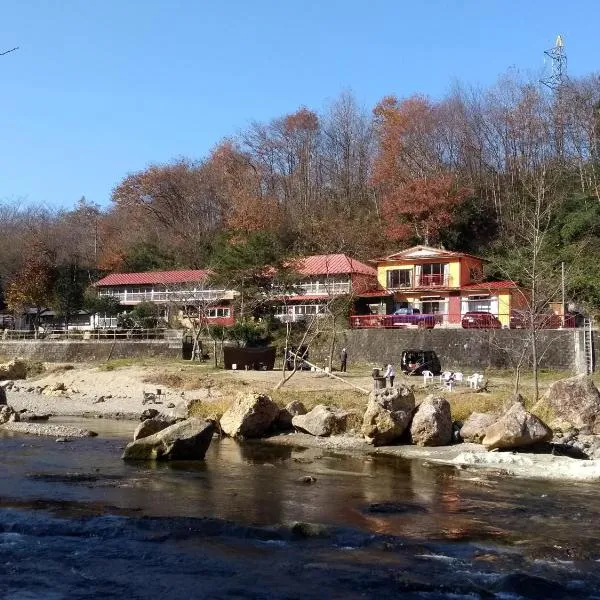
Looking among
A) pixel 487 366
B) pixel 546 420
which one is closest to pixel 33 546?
pixel 546 420

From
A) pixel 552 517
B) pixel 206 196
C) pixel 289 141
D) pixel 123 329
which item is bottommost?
pixel 552 517

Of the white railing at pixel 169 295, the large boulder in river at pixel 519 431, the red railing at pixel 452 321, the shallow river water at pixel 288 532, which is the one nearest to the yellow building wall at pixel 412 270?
the red railing at pixel 452 321

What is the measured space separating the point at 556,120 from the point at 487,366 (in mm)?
28011

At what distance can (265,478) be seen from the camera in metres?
15.6

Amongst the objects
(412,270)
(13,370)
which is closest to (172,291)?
(13,370)

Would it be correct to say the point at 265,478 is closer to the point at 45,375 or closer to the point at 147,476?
the point at 147,476

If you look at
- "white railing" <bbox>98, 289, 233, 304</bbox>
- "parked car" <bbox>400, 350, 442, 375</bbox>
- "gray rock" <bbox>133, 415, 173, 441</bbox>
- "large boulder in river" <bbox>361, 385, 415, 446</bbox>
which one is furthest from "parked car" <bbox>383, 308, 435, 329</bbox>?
"gray rock" <bbox>133, 415, 173, 441</bbox>

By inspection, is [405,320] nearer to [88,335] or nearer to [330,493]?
[88,335]

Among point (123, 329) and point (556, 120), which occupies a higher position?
Result: point (556, 120)

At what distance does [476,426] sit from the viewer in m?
19.6

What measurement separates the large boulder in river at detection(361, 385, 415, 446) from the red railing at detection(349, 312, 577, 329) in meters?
17.7

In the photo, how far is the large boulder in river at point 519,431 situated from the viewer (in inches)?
695

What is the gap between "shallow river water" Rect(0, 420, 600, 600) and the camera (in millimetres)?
8820

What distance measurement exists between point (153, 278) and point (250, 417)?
39383 millimetres
